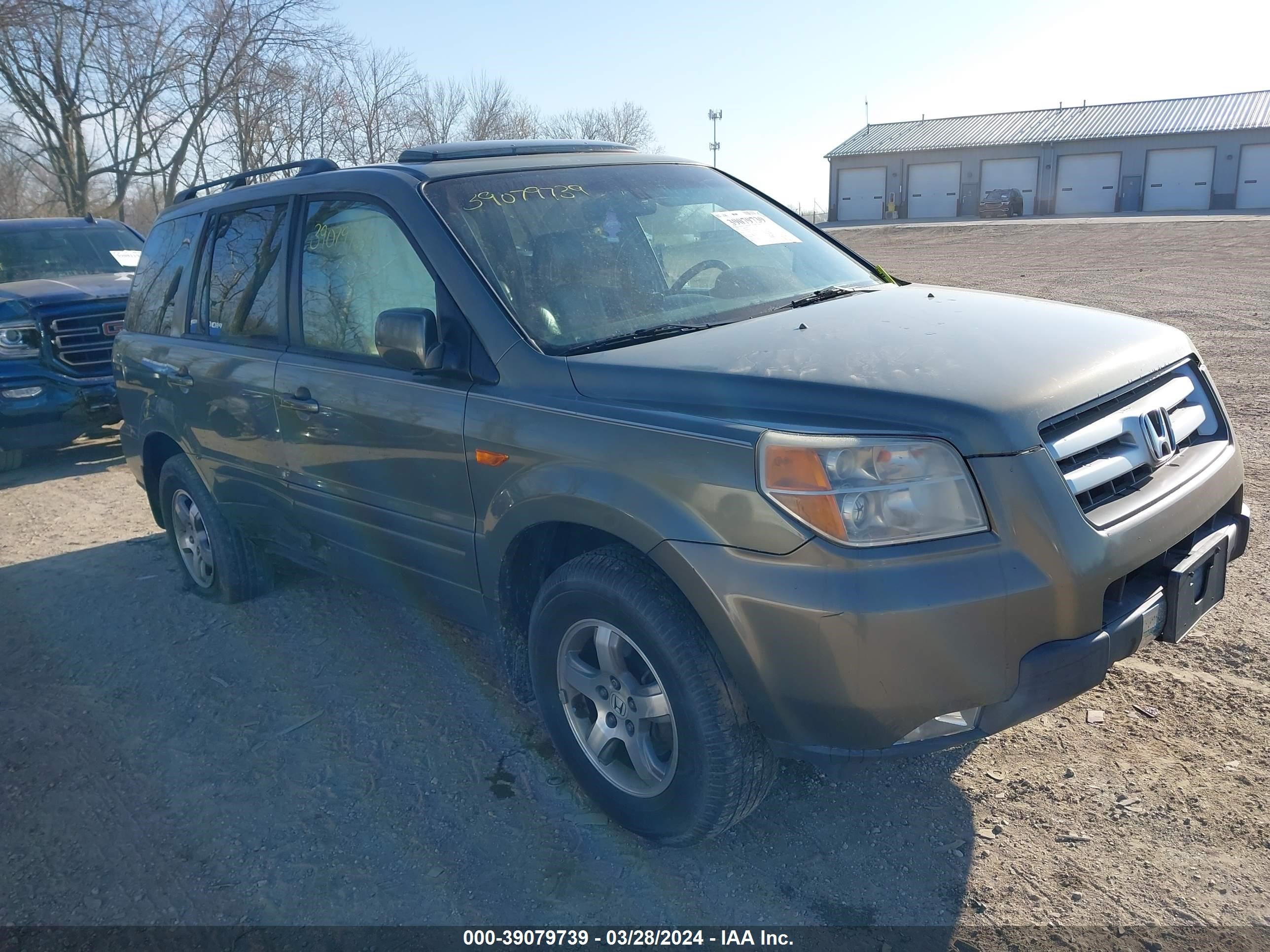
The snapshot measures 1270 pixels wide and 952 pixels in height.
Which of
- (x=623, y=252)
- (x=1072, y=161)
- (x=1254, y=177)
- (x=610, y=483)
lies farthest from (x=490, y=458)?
(x=1072, y=161)

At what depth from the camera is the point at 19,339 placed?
8.33 metres

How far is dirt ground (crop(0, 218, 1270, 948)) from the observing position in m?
2.66

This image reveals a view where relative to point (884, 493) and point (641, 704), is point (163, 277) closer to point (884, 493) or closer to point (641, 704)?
point (641, 704)

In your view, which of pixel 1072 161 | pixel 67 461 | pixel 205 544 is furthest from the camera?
pixel 1072 161

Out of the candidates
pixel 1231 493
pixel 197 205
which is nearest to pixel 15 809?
pixel 197 205

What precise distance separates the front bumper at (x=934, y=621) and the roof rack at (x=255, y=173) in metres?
2.82

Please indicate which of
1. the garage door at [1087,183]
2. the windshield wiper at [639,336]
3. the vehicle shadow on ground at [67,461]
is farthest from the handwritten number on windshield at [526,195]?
the garage door at [1087,183]

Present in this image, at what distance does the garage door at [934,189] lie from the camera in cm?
5097

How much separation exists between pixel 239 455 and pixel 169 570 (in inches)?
68.0

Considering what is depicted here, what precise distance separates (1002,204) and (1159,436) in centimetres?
4687

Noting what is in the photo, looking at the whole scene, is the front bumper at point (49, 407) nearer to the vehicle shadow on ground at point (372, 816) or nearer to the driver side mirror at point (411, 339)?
the vehicle shadow on ground at point (372, 816)

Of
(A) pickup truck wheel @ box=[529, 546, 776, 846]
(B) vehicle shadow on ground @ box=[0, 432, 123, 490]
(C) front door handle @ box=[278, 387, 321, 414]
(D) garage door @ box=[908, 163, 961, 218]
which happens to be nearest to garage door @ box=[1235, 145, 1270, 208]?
(D) garage door @ box=[908, 163, 961, 218]

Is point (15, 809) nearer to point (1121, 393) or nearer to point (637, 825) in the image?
point (637, 825)

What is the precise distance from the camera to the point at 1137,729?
326cm
